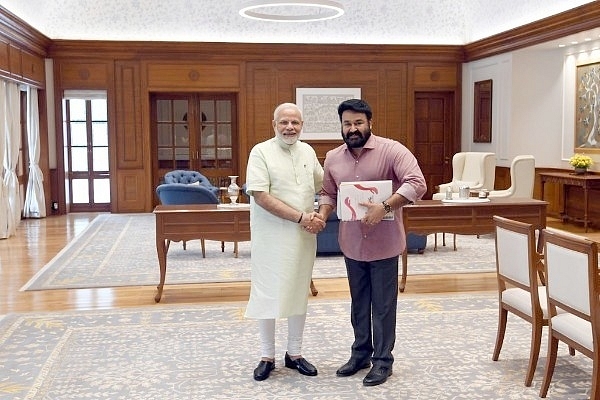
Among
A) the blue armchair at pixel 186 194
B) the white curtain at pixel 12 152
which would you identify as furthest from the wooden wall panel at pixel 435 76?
the white curtain at pixel 12 152

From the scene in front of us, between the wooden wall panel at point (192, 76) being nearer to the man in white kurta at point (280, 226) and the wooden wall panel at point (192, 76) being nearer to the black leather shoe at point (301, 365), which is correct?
the man in white kurta at point (280, 226)

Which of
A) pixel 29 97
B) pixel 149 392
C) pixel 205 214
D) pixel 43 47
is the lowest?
pixel 149 392

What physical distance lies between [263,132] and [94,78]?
9.93ft

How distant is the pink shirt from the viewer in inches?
143

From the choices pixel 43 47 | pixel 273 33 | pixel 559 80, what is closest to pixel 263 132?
pixel 273 33

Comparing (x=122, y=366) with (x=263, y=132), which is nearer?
(x=122, y=366)

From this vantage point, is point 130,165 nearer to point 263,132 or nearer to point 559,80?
point 263,132

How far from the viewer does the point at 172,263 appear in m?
7.27

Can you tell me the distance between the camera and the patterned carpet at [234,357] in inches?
142

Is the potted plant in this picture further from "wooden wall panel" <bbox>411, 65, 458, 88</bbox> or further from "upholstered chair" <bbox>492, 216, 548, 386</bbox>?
"upholstered chair" <bbox>492, 216, 548, 386</bbox>

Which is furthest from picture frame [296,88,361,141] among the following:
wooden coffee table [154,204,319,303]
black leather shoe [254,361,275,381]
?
black leather shoe [254,361,275,381]

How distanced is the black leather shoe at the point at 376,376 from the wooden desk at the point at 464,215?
90.5 inches

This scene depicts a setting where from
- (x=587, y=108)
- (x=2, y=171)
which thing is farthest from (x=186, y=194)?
(x=587, y=108)

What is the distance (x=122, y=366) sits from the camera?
4.02 m
